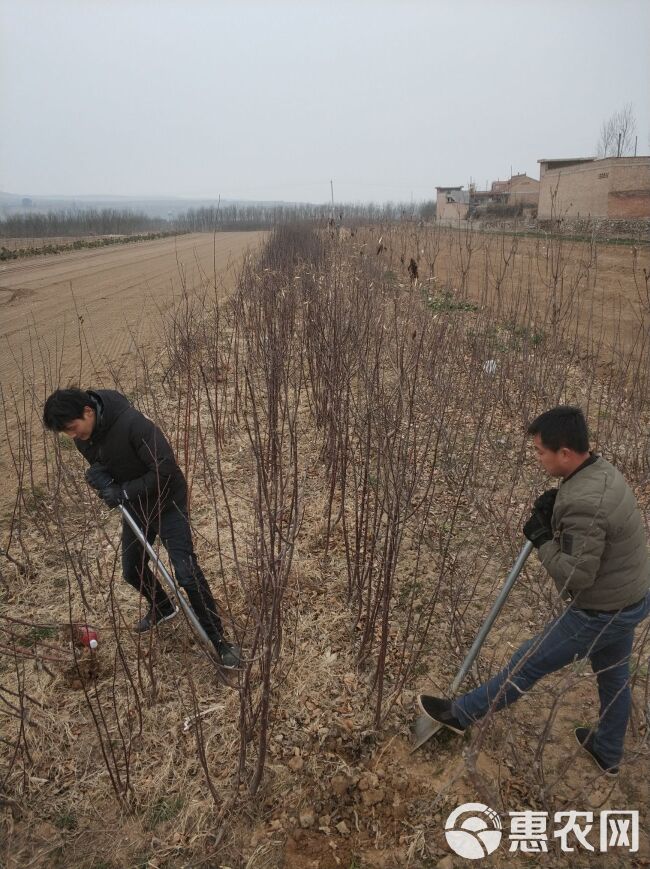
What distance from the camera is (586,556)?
1663mm

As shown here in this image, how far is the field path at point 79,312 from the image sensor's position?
6.80 metres

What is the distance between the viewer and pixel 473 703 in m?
1.97

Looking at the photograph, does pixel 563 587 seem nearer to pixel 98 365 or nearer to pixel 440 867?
pixel 440 867

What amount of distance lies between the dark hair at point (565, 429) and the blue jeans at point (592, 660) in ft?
1.70

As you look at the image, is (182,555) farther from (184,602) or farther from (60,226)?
(60,226)

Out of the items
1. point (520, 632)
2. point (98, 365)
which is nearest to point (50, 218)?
point (98, 365)

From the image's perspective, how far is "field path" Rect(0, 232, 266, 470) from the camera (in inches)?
268

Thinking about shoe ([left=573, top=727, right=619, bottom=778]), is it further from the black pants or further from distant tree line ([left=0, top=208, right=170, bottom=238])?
distant tree line ([left=0, top=208, right=170, bottom=238])

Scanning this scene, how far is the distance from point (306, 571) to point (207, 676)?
90cm

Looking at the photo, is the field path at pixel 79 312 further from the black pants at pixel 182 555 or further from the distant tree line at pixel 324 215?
the distant tree line at pixel 324 215

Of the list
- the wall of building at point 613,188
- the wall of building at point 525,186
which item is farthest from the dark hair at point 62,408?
the wall of building at point 525,186

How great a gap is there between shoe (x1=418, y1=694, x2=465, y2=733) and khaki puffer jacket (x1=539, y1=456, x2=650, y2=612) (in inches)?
26.7

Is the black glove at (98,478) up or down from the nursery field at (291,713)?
up

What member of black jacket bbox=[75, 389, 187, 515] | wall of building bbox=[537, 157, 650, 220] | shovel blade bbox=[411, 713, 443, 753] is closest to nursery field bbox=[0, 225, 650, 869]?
shovel blade bbox=[411, 713, 443, 753]
